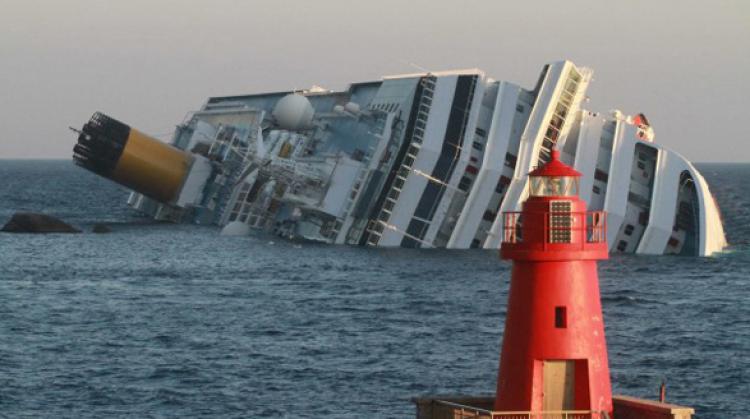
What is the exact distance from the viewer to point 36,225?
3834 inches

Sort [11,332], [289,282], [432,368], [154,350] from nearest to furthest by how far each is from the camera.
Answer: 1. [432,368]
2. [154,350]
3. [11,332]
4. [289,282]

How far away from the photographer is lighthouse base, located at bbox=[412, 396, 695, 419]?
20.7 m

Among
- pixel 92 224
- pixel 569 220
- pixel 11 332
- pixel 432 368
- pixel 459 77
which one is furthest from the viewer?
pixel 92 224

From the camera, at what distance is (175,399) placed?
39.3m

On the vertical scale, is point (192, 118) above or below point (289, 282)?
above

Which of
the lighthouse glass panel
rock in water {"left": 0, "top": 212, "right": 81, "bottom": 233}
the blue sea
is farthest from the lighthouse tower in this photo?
rock in water {"left": 0, "top": 212, "right": 81, "bottom": 233}

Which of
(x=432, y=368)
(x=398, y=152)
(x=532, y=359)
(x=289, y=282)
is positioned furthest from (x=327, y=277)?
(x=532, y=359)

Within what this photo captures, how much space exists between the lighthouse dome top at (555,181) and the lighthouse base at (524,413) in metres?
3.02

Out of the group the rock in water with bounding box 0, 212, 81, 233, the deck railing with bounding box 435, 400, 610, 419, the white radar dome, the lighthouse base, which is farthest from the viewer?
the rock in water with bounding box 0, 212, 81, 233

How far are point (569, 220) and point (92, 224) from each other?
86.5 m

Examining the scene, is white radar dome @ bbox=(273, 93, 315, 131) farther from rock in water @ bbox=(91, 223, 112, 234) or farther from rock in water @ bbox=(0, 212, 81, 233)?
rock in water @ bbox=(0, 212, 81, 233)

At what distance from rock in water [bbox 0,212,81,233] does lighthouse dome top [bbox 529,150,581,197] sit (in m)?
77.4

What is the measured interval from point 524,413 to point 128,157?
239 feet

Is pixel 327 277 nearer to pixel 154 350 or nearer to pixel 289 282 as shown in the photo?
pixel 289 282
